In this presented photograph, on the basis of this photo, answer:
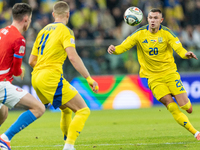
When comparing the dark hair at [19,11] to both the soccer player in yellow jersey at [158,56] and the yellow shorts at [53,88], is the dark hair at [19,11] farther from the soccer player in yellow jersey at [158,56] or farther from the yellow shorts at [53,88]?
the soccer player in yellow jersey at [158,56]

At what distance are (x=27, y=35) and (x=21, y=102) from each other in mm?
9507

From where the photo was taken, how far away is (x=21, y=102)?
556 cm

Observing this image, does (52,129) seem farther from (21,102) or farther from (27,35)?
(27,35)

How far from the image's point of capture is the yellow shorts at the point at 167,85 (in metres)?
7.44

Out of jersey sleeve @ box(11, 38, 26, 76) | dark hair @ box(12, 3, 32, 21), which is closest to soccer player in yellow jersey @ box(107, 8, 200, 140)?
dark hair @ box(12, 3, 32, 21)

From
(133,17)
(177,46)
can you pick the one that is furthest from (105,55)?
(177,46)

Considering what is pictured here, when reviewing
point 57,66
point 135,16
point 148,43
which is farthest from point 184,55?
point 57,66

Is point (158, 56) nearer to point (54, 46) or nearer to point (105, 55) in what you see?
point (54, 46)

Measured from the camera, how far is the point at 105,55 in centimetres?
1459

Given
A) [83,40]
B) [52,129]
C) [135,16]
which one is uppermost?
[135,16]

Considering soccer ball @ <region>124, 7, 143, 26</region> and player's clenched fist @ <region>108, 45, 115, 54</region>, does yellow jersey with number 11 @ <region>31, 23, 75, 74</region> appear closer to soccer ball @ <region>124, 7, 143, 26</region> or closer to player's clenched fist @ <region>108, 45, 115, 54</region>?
player's clenched fist @ <region>108, 45, 115, 54</region>

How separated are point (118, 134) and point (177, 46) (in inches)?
97.2

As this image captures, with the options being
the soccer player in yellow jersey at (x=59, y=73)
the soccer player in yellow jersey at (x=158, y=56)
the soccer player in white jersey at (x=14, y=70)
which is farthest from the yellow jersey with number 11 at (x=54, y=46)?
the soccer player in yellow jersey at (x=158, y=56)

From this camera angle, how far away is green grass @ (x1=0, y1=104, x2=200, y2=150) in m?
6.78
